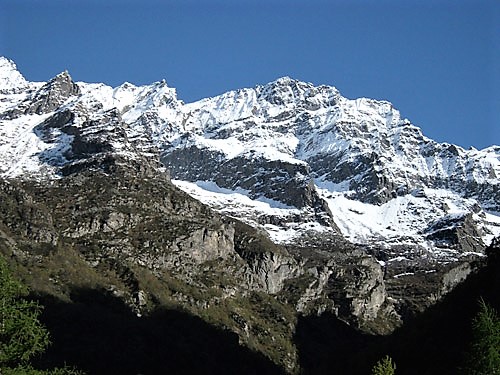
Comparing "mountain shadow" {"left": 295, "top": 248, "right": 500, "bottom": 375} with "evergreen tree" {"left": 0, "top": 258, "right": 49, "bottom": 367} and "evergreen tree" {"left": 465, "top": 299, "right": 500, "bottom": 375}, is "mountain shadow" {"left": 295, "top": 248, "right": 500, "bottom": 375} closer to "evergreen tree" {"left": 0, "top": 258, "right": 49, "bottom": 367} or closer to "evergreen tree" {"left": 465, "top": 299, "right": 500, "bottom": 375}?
"evergreen tree" {"left": 465, "top": 299, "right": 500, "bottom": 375}

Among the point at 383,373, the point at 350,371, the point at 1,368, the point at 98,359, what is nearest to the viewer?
the point at 1,368

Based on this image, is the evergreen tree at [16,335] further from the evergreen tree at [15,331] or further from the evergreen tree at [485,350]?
the evergreen tree at [485,350]

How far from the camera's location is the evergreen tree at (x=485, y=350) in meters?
52.3

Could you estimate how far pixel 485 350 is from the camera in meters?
52.9

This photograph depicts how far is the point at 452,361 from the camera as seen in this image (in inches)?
5015

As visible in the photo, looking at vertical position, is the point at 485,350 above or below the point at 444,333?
below

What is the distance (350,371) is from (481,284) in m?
42.9

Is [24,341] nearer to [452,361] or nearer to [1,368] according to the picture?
[1,368]

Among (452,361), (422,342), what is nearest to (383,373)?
(452,361)

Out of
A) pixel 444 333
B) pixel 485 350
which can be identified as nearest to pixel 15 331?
pixel 485 350

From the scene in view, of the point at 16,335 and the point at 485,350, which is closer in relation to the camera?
the point at 16,335

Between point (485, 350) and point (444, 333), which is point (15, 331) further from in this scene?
point (444, 333)

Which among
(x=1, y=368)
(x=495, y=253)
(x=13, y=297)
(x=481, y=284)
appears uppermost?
(x=495, y=253)

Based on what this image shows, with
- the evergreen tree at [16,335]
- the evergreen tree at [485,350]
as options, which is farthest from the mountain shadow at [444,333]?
the evergreen tree at [16,335]
